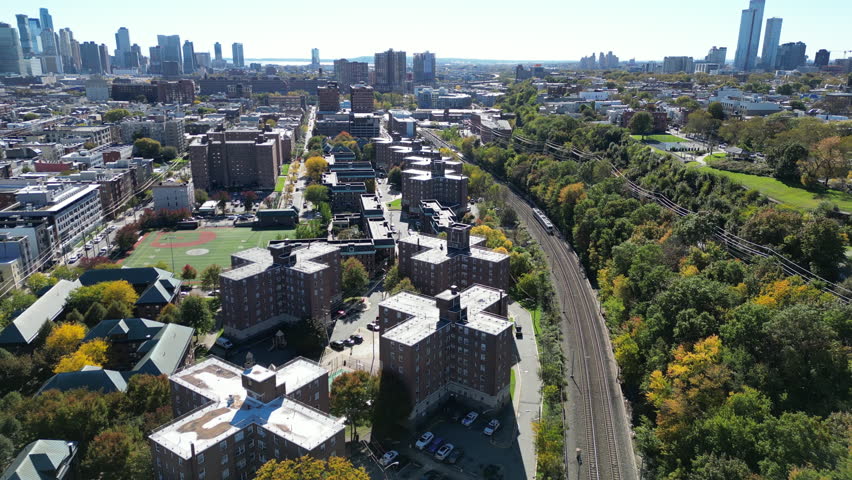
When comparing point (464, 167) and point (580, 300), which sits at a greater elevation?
point (464, 167)

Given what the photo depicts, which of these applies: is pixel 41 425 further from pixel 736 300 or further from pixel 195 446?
pixel 736 300

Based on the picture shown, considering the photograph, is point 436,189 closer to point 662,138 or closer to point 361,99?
point 662,138

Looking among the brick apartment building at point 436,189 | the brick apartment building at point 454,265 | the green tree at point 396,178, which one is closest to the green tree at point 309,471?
the brick apartment building at point 454,265

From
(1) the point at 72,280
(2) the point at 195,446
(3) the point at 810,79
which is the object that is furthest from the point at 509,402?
(3) the point at 810,79

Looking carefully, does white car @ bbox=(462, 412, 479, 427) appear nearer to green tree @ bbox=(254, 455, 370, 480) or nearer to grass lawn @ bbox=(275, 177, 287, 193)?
green tree @ bbox=(254, 455, 370, 480)

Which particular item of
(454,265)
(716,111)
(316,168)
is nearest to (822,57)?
(716,111)

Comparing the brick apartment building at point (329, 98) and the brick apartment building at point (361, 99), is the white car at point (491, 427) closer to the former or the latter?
the brick apartment building at point (361, 99)
